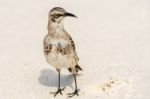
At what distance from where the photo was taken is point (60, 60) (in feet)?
31.0

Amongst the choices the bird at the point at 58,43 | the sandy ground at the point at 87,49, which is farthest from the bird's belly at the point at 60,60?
the sandy ground at the point at 87,49

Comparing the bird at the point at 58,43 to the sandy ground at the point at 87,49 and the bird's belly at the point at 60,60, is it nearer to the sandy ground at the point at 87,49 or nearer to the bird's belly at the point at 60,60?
the bird's belly at the point at 60,60

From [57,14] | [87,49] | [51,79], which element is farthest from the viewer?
[87,49]

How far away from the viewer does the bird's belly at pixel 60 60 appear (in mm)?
9422

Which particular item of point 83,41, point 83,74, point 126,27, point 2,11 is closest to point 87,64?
point 83,74

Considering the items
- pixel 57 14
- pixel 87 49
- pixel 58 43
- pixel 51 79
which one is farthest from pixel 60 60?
pixel 87 49

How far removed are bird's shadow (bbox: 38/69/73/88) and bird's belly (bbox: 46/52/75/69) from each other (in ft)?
2.67

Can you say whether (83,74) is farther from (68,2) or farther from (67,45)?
(68,2)

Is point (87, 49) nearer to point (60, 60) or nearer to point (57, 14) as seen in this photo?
point (60, 60)

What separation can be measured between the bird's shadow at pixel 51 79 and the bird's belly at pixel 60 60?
2.67 ft

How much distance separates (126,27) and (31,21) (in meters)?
2.15

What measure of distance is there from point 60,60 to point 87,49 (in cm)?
223

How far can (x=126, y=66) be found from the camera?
1076 centimetres

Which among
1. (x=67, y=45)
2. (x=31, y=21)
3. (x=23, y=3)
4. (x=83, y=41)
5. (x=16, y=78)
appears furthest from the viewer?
(x=23, y=3)
